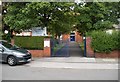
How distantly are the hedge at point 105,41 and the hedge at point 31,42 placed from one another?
441cm

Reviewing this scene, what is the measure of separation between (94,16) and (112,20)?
7.30ft

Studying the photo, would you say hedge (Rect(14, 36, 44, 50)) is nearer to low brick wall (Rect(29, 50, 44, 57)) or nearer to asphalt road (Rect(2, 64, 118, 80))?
low brick wall (Rect(29, 50, 44, 57))

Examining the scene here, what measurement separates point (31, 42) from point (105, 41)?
6.33 meters

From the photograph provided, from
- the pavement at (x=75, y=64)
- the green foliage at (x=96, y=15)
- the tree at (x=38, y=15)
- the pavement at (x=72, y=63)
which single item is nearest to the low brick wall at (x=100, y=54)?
the pavement at (x=72, y=63)

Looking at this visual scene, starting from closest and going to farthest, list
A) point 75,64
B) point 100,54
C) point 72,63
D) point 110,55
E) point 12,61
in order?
point 12,61 → point 75,64 → point 72,63 → point 110,55 → point 100,54

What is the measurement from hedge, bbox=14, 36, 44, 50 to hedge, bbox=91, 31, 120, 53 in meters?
4.41

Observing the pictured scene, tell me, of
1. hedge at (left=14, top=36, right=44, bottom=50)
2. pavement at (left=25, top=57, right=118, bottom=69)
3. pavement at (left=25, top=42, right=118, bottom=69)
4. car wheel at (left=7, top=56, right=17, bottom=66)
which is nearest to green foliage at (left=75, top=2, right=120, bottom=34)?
pavement at (left=25, top=42, right=118, bottom=69)

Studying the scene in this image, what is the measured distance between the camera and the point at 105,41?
20.8m

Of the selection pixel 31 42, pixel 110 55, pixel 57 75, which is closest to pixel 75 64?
pixel 110 55

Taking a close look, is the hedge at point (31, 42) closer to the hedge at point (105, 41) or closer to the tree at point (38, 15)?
the tree at point (38, 15)

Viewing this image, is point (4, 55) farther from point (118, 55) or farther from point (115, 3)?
point (115, 3)

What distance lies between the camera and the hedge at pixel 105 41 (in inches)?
812

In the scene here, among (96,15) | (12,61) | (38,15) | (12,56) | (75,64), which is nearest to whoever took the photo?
(12,61)

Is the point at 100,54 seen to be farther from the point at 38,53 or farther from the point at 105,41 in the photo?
the point at 38,53
